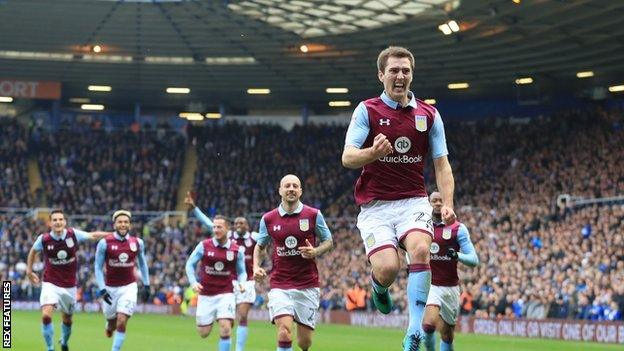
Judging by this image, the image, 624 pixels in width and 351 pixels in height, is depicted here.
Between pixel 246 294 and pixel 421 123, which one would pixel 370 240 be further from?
A: pixel 246 294

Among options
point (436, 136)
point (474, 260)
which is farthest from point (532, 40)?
point (436, 136)

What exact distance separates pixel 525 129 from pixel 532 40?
938cm

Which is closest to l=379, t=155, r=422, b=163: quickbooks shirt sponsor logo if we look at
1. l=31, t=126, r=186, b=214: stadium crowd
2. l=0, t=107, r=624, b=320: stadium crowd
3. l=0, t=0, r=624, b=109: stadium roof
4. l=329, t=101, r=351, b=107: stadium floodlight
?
l=0, t=107, r=624, b=320: stadium crowd

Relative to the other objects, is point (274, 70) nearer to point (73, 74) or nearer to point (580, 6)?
point (73, 74)

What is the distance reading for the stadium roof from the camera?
4253cm

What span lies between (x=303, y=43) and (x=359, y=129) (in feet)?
129

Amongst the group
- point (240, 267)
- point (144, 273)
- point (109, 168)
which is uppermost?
point (109, 168)

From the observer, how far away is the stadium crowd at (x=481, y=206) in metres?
35.3

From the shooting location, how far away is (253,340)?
2855 centimetres

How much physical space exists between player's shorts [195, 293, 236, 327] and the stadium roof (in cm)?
2165

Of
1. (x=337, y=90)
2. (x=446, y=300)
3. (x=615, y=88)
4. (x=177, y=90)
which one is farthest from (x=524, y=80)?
(x=446, y=300)

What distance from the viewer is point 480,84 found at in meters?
57.1

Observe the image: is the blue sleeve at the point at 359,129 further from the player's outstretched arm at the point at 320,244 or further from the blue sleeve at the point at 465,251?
the blue sleeve at the point at 465,251

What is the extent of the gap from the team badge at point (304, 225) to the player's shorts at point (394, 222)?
15.9 ft
